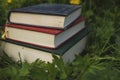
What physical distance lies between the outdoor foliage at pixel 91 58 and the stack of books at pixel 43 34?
41 mm

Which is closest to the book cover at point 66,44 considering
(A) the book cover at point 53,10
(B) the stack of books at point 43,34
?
(B) the stack of books at point 43,34

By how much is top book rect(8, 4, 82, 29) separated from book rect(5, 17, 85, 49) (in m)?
0.02

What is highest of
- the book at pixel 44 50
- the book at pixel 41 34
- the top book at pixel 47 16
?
the top book at pixel 47 16

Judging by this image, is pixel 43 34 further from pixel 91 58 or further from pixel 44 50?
pixel 91 58

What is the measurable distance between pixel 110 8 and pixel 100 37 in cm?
24

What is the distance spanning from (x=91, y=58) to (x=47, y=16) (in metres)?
0.21

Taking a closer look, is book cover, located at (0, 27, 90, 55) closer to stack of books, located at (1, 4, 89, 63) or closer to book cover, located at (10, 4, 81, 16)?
stack of books, located at (1, 4, 89, 63)

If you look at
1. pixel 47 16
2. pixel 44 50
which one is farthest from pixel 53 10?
pixel 44 50

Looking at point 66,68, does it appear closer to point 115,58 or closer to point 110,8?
point 115,58

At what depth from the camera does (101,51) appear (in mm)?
966

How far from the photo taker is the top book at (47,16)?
87 cm

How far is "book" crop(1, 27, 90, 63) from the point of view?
865 mm

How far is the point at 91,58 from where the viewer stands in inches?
34.7

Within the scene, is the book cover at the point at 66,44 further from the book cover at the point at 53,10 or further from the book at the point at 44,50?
the book cover at the point at 53,10
